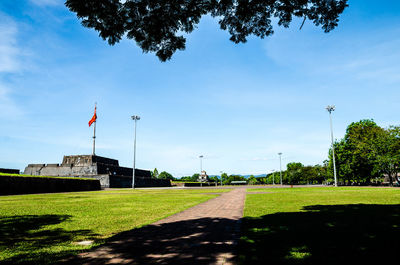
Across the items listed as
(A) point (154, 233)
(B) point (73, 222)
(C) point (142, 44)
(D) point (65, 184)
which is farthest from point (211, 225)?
(D) point (65, 184)

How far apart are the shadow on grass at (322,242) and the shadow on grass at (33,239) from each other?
3482mm

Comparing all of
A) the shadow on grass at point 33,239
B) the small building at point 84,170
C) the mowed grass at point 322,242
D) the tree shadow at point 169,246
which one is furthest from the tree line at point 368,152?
the small building at point 84,170

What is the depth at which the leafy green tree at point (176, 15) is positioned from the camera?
563cm

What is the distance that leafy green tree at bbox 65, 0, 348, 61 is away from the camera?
5.63 m

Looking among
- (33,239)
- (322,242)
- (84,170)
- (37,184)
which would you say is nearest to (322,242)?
(322,242)

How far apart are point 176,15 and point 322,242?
6.35 metres

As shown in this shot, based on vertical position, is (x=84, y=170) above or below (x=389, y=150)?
below

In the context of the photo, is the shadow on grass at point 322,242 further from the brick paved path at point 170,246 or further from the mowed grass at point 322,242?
the brick paved path at point 170,246

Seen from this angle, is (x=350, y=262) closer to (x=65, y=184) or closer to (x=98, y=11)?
(x=98, y=11)

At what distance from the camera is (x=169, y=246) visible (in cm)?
444

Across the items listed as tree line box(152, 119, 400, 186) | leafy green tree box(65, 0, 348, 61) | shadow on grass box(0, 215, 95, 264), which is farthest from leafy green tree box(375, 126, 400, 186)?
shadow on grass box(0, 215, 95, 264)

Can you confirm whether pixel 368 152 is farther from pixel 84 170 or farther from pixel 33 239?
pixel 84 170

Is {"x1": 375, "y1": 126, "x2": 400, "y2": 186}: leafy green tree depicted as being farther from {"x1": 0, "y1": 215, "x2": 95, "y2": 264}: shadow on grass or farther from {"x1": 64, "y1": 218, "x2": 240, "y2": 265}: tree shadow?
{"x1": 0, "y1": 215, "x2": 95, "y2": 264}: shadow on grass

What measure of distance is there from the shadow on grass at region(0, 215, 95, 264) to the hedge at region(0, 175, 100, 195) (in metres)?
19.8
